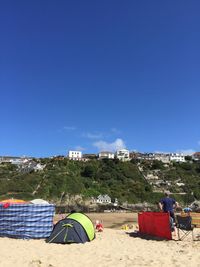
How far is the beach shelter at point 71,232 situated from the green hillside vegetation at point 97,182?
54.6m

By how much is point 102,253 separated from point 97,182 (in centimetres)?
7693

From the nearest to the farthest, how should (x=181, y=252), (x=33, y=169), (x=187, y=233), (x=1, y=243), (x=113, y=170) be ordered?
(x=181, y=252) → (x=1, y=243) → (x=187, y=233) → (x=33, y=169) → (x=113, y=170)

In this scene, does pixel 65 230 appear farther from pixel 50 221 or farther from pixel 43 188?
pixel 43 188

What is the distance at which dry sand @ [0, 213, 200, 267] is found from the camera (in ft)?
29.0

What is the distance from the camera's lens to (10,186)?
2864 inches

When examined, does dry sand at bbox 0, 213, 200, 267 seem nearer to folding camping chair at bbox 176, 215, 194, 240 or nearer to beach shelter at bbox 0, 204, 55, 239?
folding camping chair at bbox 176, 215, 194, 240

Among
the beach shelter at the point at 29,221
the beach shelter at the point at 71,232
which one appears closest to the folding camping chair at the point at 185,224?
the beach shelter at the point at 71,232

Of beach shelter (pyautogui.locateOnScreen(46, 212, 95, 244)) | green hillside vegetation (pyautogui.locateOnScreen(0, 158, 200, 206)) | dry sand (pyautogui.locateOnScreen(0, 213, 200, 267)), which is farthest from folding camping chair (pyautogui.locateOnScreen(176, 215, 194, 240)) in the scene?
green hillside vegetation (pyautogui.locateOnScreen(0, 158, 200, 206))

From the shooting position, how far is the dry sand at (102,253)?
8852mm

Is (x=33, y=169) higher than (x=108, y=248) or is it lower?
higher

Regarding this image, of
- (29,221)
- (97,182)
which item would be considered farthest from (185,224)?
(97,182)

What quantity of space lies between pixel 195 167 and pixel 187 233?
352ft

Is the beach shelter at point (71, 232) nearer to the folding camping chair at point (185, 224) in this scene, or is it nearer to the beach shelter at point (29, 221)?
the beach shelter at point (29, 221)

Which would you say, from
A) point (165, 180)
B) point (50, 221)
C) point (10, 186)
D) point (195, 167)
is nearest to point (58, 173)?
point (10, 186)
